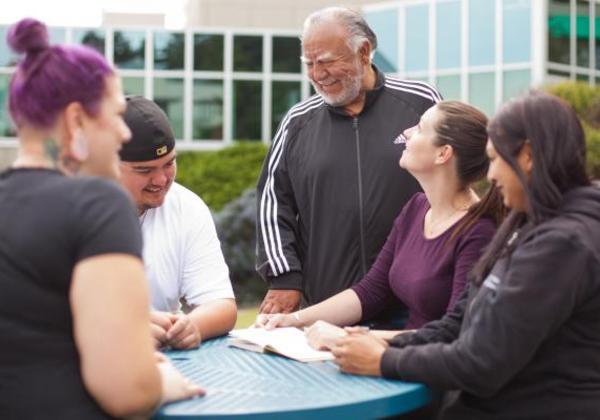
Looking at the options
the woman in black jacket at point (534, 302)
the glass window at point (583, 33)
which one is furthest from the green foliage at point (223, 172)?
the woman in black jacket at point (534, 302)

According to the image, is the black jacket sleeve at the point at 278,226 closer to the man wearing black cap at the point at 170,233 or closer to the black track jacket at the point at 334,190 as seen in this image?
the black track jacket at the point at 334,190

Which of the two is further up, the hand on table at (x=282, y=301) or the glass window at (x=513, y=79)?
the glass window at (x=513, y=79)

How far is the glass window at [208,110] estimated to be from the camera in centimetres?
2820

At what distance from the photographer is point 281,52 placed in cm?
2952

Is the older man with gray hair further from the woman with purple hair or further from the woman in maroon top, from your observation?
the woman with purple hair

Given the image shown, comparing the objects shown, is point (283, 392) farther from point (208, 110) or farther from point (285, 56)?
point (285, 56)

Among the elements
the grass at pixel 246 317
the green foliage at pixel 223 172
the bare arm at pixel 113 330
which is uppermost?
the bare arm at pixel 113 330

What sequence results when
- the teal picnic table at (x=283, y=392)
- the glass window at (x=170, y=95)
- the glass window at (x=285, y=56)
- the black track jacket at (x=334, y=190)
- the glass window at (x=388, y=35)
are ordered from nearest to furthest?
1. the teal picnic table at (x=283, y=392)
2. the black track jacket at (x=334, y=190)
3. the glass window at (x=388, y=35)
4. the glass window at (x=170, y=95)
5. the glass window at (x=285, y=56)

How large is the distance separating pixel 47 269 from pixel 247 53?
2757cm

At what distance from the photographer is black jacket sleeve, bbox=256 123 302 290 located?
435cm

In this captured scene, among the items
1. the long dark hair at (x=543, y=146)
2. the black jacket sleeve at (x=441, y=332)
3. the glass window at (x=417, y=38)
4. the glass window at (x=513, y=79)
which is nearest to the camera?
the long dark hair at (x=543, y=146)

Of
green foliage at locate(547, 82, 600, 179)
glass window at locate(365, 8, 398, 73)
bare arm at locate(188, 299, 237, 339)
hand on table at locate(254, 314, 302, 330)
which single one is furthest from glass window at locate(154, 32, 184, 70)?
bare arm at locate(188, 299, 237, 339)

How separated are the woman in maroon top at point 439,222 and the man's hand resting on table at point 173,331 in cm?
41

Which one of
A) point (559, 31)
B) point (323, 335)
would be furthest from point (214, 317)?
point (559, 31)
